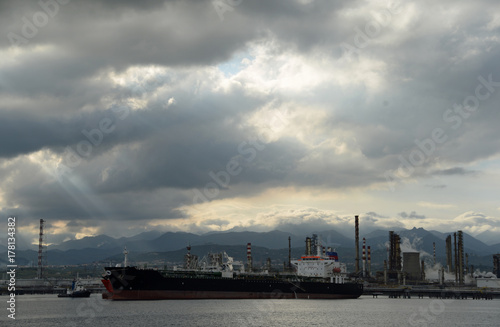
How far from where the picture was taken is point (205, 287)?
112062 mm

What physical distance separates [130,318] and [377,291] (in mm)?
123298

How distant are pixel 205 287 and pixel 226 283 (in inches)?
189

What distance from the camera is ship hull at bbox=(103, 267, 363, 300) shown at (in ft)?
338

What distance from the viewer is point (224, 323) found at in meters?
71.3

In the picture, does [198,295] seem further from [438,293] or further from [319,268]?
[438,293]

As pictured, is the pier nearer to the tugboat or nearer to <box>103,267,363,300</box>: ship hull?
the tugboat

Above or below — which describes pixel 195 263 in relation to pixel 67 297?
above

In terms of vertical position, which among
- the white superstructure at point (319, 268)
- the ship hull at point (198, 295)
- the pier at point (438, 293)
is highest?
the white superstructure at point (319, 268)

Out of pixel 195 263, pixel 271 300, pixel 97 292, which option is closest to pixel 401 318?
pixel 271 300

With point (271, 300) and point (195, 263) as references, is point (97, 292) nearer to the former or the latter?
point (195, 263)

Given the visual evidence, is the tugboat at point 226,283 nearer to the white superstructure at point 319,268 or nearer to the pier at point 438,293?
the white superstructure at point 319,268

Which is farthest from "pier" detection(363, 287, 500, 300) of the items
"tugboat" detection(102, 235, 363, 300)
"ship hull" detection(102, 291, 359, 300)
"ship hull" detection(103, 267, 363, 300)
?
"ship hull" detection(102, 291, 359, 300)

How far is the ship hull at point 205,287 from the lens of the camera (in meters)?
103

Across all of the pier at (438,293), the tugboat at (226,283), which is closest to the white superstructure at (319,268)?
the tugboat at (226,283)
